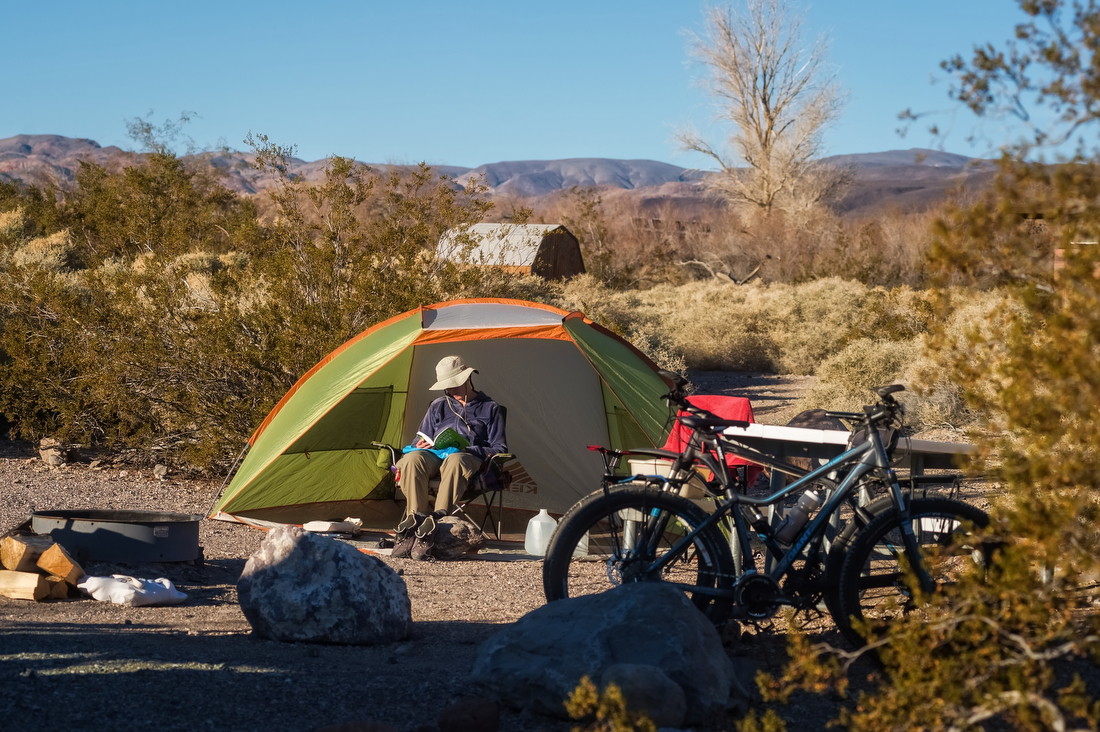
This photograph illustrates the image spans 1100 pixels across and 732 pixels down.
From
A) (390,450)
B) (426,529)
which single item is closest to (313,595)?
(426,529)

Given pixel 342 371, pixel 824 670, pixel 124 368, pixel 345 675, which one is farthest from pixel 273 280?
pixel 824 670

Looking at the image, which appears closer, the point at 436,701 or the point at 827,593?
the point at 436,701

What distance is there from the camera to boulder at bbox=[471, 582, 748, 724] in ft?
9.30

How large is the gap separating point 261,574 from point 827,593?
2.00 m

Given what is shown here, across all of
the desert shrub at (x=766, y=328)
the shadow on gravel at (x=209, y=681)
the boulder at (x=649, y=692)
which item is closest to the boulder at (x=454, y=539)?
the shadow on gravel at (x=209, y=681)

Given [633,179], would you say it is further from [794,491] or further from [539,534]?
[794,491]

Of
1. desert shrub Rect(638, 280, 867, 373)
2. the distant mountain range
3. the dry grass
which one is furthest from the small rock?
the distant mountain range

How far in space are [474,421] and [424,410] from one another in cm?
88

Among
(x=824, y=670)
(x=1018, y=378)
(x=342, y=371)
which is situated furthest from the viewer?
(x=342, y=371)

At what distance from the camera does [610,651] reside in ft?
9.52

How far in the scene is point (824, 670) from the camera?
84.7 inches

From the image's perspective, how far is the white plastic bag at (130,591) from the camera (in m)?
4.19

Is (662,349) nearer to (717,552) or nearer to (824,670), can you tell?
(717,552)

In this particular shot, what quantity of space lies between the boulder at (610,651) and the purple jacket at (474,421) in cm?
306
